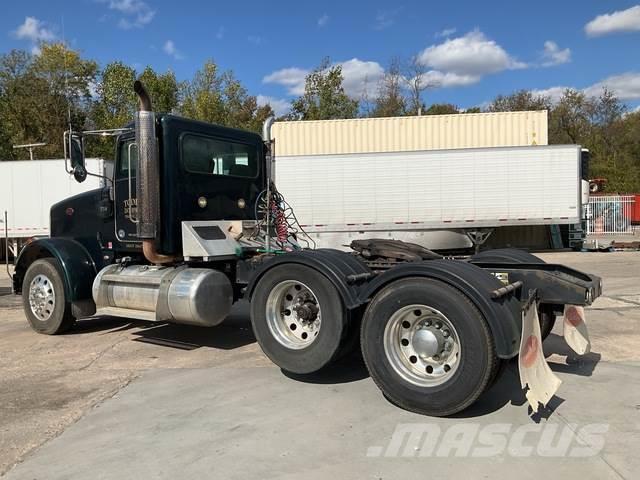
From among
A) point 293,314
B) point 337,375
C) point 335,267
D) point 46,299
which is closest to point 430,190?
point 46,299

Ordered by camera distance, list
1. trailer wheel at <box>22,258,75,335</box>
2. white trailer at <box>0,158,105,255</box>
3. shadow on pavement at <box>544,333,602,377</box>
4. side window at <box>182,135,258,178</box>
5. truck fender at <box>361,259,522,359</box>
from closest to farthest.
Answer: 1. truck fender at <box>361,259,522,359</box>
2. shadow on pavement at <box>544,333,602,377</box>
3. side window at <box>182,135,258,178</box>
4. trailer wheel at <box>22,258,75,335</box>
5. white trailer at <box>0,158,105,255</box>

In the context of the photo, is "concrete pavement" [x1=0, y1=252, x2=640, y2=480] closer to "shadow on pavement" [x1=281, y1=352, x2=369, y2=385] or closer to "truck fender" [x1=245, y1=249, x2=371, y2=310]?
"shadow on pavement" [x1=281, y1=352, x2=369, y2=385]

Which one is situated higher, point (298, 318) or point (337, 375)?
point (298, 318)

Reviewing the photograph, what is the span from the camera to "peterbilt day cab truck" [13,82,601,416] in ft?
13.4

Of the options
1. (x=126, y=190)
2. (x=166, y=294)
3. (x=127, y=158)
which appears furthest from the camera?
(x=126, y=190)

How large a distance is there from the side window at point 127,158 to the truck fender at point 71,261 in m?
1.26

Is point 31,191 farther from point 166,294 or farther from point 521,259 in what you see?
point 521,259

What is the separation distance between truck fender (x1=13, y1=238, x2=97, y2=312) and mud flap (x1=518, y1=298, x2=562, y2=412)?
5442mm

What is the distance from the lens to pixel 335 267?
4.77 meters

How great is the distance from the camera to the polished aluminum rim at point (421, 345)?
4207 millimetres

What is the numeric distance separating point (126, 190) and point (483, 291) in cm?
466

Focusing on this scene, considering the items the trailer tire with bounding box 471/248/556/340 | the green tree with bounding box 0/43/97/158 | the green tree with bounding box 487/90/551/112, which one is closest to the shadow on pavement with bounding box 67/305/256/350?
the trailer tire with bounding box 471/248/556/340

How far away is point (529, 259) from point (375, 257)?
1501 millimetres

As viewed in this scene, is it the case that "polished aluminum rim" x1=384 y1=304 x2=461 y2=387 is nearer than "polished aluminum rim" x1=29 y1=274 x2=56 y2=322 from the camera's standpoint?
Yes
